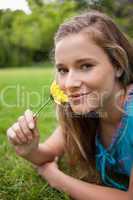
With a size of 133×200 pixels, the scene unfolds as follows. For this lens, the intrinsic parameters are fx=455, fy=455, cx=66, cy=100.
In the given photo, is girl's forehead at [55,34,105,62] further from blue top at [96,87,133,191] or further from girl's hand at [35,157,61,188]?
girl's hand at [35,157,61,188]

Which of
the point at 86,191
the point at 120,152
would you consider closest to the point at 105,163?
the point at 120,152

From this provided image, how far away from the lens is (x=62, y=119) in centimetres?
197

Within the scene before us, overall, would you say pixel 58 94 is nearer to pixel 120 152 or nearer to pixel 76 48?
pixel 76 48

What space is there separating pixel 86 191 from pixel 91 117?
1.17ft

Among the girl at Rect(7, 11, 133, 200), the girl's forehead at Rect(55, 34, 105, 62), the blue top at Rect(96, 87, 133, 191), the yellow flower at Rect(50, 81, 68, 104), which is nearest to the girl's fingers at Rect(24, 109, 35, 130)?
the girl at Rect(7, 11, 133, 200)

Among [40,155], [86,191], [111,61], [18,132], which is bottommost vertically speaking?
[86,191]

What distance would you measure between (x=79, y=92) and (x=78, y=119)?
31cm

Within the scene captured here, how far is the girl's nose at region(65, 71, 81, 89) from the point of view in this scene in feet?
5.46

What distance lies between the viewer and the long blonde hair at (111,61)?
1.77 metres

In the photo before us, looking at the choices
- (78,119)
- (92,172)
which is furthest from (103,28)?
(92,172)

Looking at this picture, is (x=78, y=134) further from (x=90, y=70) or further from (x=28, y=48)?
(x=28, y=48)

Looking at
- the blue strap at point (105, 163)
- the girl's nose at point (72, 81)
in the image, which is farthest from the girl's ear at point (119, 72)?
the blue strap at point (105, 163)

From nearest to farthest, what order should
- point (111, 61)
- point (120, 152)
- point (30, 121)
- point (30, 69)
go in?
point (30, 121), point (111, 61), point (120, 152), point (30, 69)

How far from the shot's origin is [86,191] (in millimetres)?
1773
